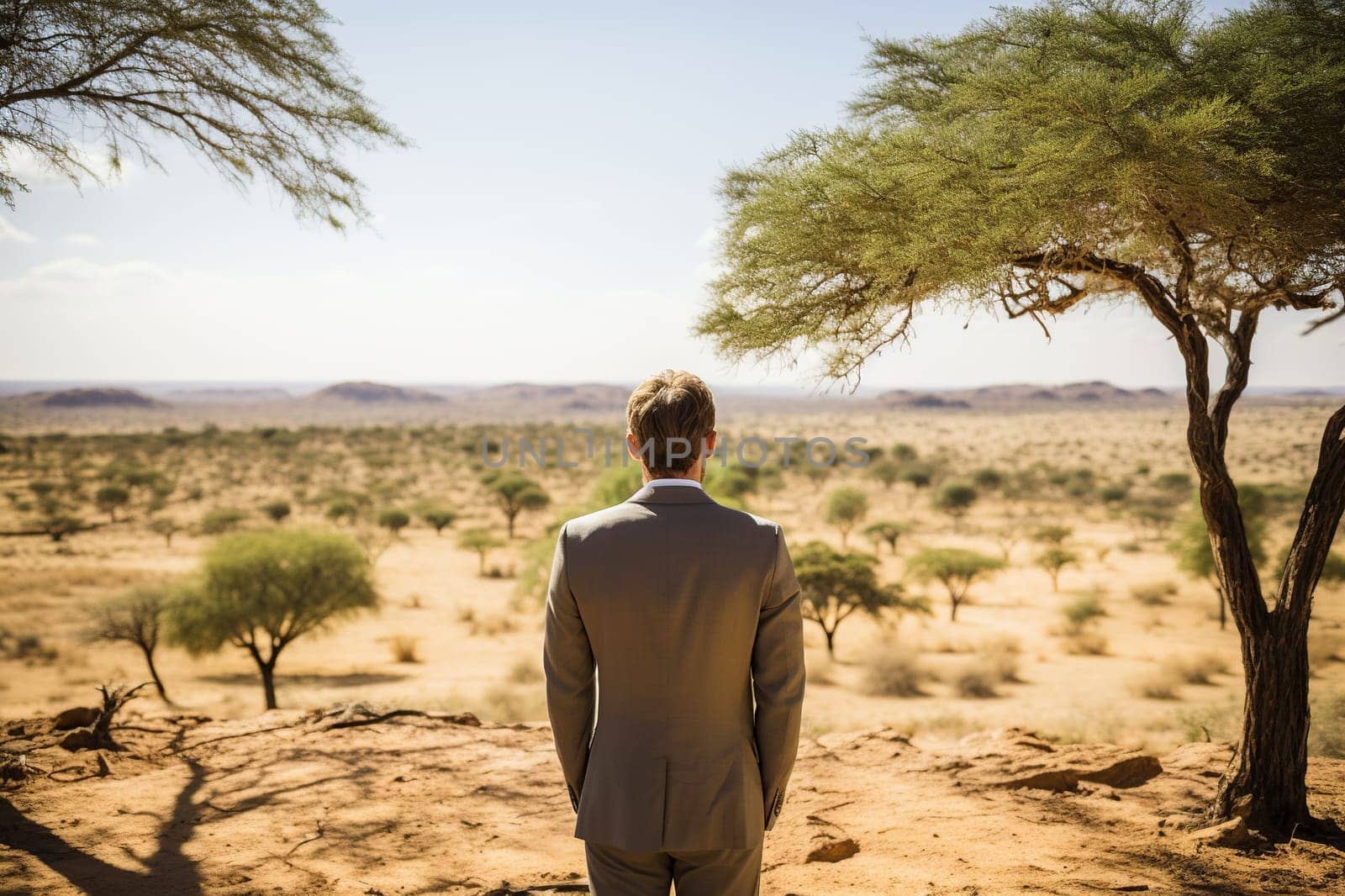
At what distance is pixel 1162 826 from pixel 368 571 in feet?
62.9

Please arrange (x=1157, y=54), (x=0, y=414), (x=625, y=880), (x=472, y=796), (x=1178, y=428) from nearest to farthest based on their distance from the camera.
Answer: (x=625, y=880), (x=1157, y=54), (x=472, y=796), (x=1178, y=428), (x=0, y=414)

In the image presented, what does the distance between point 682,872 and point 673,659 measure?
658mm

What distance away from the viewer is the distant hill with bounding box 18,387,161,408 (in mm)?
147375

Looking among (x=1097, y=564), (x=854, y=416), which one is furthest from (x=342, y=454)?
(x=854, y=416)

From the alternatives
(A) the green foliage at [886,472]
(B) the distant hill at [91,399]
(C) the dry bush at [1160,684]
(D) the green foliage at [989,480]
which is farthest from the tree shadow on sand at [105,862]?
(B) the distant hill at [91,399]

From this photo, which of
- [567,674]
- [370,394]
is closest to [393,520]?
[567,674]

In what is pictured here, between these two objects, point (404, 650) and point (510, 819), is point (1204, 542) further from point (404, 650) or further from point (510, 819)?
point (510, 819)

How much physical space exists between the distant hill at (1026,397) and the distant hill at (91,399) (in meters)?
146

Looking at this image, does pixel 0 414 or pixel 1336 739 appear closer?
pixel 1336 739

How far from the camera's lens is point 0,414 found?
11150 centimetres

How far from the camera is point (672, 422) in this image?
7.13 feet

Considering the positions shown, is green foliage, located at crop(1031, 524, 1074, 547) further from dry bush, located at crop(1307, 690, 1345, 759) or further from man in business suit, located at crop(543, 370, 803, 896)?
man in business suit, located at crop(543, 370, 803, 896)

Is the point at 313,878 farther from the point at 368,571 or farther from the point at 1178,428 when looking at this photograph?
the point at 1178,428

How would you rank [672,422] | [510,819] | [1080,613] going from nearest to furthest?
[672,422] < [510,819] < [1080,613]
